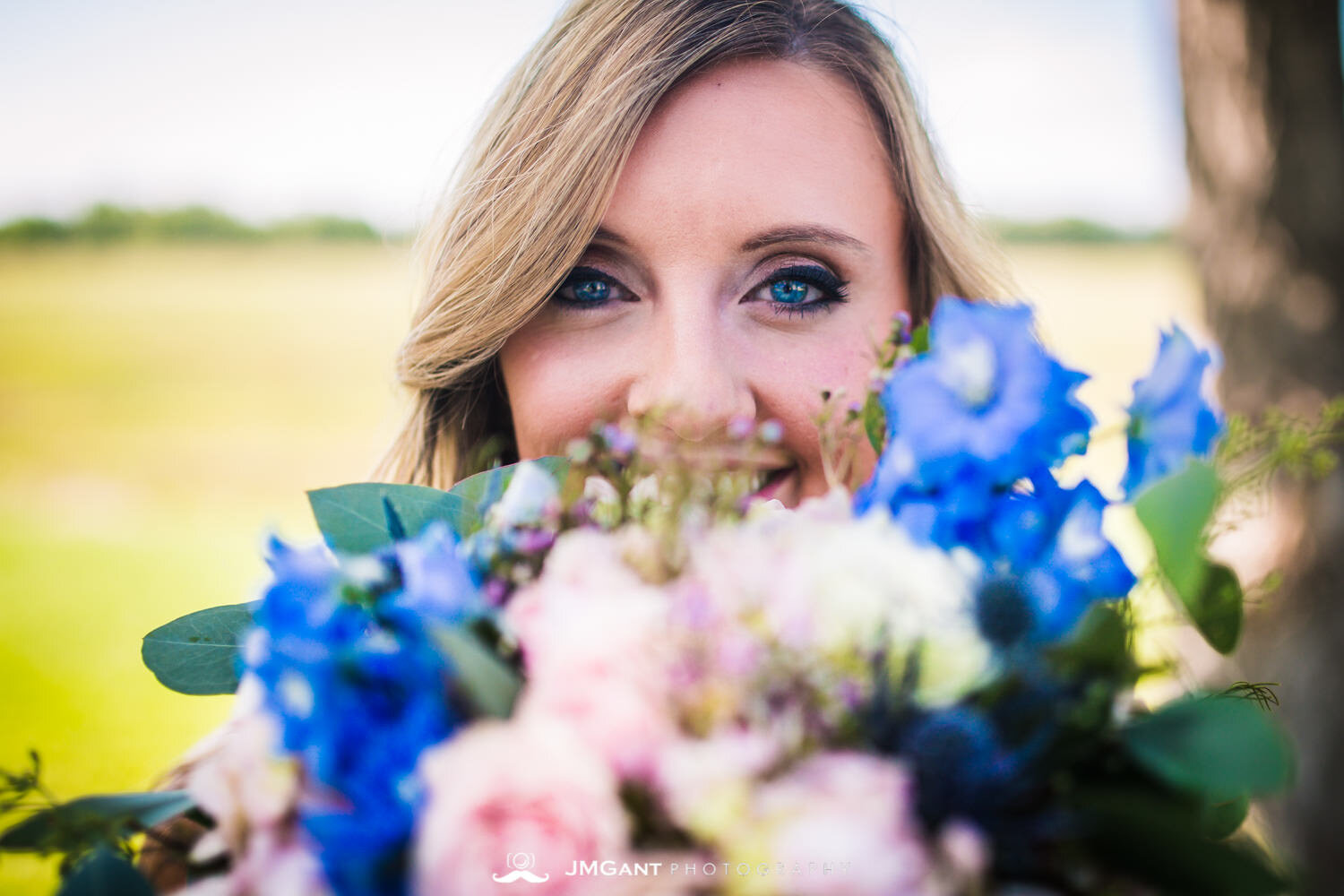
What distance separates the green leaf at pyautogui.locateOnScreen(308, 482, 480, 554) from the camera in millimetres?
795

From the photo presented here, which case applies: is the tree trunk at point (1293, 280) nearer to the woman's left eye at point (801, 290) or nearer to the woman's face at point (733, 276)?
the woman's face at point (733, 276)

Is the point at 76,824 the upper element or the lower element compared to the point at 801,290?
lower

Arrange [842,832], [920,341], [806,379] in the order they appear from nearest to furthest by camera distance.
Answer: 1. [842,832]
2. [920,341]
3. [806,379]

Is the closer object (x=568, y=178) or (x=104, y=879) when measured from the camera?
(x=104, y=879)

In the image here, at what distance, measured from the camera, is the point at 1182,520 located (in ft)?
2.05

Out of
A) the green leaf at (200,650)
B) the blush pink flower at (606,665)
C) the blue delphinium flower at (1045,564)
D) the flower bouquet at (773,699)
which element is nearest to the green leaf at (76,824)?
the flower bouquet at (773,699)

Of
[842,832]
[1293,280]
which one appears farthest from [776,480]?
[1293,280]

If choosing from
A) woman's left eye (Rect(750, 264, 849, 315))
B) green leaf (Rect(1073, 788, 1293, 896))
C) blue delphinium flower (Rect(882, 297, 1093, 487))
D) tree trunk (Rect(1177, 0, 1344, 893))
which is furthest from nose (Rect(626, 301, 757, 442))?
tree trunk (Rect(1177, 0, 1344, 893))

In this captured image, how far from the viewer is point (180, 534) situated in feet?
30.0

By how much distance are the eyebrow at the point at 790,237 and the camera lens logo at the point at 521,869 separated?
1007 millimetres

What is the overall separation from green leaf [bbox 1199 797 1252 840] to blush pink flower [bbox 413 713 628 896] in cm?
49

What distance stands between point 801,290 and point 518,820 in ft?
3.65

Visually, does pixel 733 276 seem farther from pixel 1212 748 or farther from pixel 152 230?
pixel 152 230

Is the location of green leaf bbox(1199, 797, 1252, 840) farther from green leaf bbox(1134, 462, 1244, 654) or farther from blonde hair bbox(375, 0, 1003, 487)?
blonde hair bbox(375, 0, 1003, 487)
